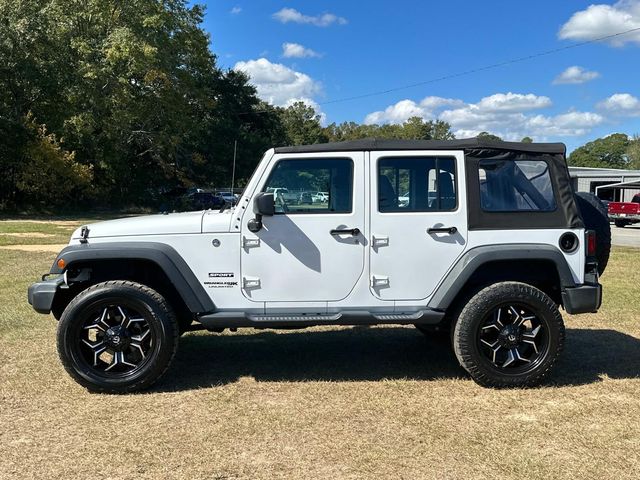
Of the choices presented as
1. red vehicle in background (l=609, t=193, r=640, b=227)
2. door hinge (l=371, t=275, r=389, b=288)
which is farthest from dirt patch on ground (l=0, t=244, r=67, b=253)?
red vehicle in background (l=609, t=193, r=640, b=227)

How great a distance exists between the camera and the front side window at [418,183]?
4730 millimetres

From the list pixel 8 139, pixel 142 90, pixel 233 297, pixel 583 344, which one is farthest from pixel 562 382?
pixel 142 90

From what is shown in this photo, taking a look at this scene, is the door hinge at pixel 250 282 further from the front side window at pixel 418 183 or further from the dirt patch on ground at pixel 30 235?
the dirt patch on ground at pixel 30 235

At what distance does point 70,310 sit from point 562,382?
13.3 ft

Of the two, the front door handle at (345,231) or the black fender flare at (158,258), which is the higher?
the front door handle at (345,231)

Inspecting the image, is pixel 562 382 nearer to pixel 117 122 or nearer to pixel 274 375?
pixel 274 375

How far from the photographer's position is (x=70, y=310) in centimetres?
455

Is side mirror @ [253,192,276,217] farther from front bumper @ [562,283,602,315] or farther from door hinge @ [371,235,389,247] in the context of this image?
front bumper @ [562,283,602,315]

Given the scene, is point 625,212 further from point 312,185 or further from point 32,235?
point 312,185

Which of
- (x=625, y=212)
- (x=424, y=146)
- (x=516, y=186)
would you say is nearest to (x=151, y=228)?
(x=424, y=146)

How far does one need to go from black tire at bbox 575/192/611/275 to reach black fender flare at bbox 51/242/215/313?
3328mm

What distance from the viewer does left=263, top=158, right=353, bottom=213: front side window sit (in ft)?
15.3

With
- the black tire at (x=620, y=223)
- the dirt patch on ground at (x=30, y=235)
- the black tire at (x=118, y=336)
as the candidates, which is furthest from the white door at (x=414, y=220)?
the black tire at (x=620, y=223)

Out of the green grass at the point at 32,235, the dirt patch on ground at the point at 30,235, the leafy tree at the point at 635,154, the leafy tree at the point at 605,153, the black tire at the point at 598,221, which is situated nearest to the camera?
the black tire at the point at 598,221
